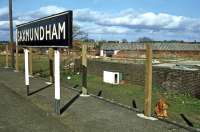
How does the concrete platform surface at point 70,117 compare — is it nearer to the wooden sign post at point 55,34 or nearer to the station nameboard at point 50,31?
the wooden sign post at point 55,34

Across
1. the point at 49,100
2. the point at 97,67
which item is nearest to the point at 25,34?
the point at 49,100

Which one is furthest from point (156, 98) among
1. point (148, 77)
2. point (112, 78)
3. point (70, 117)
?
point (70, 117)

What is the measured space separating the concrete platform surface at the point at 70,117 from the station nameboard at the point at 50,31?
1802mm

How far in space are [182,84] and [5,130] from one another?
1341 cm

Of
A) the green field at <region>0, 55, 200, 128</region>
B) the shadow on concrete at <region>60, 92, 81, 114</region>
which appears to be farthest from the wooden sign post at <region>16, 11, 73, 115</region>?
the green field at <region>0, 55, 200, 128</region>

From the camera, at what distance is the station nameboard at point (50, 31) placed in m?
8.94

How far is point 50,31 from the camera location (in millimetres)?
9844

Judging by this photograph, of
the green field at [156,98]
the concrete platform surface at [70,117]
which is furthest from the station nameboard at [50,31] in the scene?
the green field at [156,98]

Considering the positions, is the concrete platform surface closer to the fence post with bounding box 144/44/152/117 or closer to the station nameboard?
the fence post with bounding box 144/44/152/117

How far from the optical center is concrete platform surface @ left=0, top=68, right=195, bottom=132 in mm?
8203

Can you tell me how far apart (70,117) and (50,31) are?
229 cm

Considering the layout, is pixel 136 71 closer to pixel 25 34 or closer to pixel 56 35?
pixel 25 34

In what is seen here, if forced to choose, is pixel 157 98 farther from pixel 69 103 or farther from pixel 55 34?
pixel 55 34

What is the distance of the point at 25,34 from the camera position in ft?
40.5
